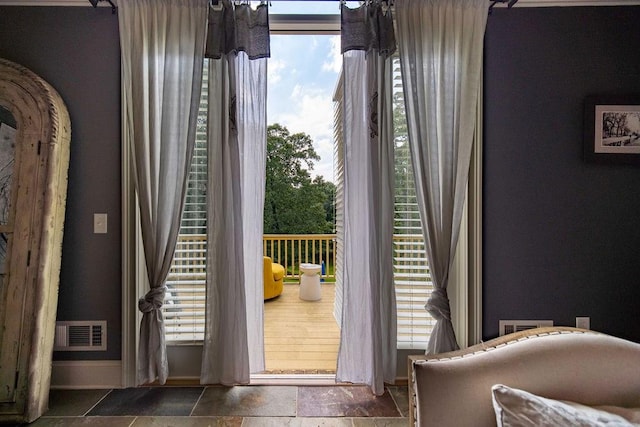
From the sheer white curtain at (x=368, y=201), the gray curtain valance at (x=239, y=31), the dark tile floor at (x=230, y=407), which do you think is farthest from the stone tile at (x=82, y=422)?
the gray curtain valance at (x=239, y=31)

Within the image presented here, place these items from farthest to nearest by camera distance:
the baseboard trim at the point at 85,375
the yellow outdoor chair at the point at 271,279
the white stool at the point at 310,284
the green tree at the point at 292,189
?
the green tree at the point at 292,189, the white stool at the point at 310,284, the yellow outdoor chair at the point at 271,279, the baseboard trim at the point at 85,375

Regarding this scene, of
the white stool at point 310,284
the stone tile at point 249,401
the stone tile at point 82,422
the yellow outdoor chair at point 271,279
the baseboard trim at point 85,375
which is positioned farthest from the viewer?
the white stool at point 310,284

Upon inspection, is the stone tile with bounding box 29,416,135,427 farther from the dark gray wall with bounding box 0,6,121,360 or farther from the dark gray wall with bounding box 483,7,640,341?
the dark gray wall with bounding box 483,7,640,341

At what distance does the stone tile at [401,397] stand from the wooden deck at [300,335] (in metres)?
0.44

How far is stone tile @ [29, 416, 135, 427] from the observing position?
1.73 m

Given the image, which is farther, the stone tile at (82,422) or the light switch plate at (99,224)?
the light switch plate at (99,224)

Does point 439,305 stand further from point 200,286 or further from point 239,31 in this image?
point 239,31

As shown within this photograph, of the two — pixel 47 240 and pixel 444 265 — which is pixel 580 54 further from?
pixel 47 240

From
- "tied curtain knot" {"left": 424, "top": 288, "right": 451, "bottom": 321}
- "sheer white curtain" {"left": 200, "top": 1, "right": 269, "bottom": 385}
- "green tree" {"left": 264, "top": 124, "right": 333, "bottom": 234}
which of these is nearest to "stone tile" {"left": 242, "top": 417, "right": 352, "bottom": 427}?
"sheer white curtain" {"left": 200, "top": 1, "right": 269, "bottom": 385}

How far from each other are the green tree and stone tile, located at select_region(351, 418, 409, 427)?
11.5 feet

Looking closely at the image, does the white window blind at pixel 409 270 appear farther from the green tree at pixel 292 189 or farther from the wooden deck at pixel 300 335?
the green tree at pixel 292 189

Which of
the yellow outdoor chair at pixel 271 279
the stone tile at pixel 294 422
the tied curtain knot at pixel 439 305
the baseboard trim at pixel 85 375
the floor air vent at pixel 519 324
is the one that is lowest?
the stone tile at pixel 294 422

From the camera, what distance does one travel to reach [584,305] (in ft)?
6.81

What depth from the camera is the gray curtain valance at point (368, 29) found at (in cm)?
191
